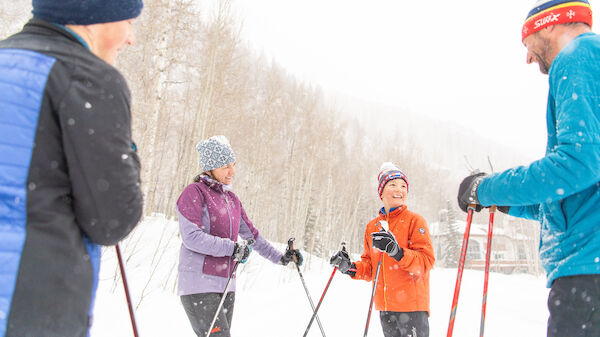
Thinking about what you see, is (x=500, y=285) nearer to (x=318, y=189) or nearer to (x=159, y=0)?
(x=318, y=189)

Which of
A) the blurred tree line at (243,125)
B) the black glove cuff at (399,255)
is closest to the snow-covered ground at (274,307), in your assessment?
the black glove cuff at (399,255)

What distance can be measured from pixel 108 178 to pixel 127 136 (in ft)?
0.46

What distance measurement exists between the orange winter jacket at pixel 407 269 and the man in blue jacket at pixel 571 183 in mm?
1359

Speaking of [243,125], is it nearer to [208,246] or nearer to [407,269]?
[208,246]

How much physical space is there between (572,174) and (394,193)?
2.05 meters

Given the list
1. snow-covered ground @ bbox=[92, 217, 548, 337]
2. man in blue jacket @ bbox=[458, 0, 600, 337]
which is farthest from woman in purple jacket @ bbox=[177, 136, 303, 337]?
man in blue jacket @ bbox=[458, 0, 600, 337]

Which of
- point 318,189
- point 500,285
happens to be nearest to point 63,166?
point 500,285

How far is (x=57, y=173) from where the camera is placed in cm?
95

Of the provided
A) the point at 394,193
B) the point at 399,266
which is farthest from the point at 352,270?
the point at 394,193

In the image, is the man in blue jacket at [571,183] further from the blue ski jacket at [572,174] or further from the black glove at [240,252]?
the black glove at [240,252]

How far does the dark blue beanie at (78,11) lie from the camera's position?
108cm

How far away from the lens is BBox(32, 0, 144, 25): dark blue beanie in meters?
1.08

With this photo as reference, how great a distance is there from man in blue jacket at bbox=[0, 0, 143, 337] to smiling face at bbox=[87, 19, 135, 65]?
0.08 meters

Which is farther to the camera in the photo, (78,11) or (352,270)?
(352,270)
